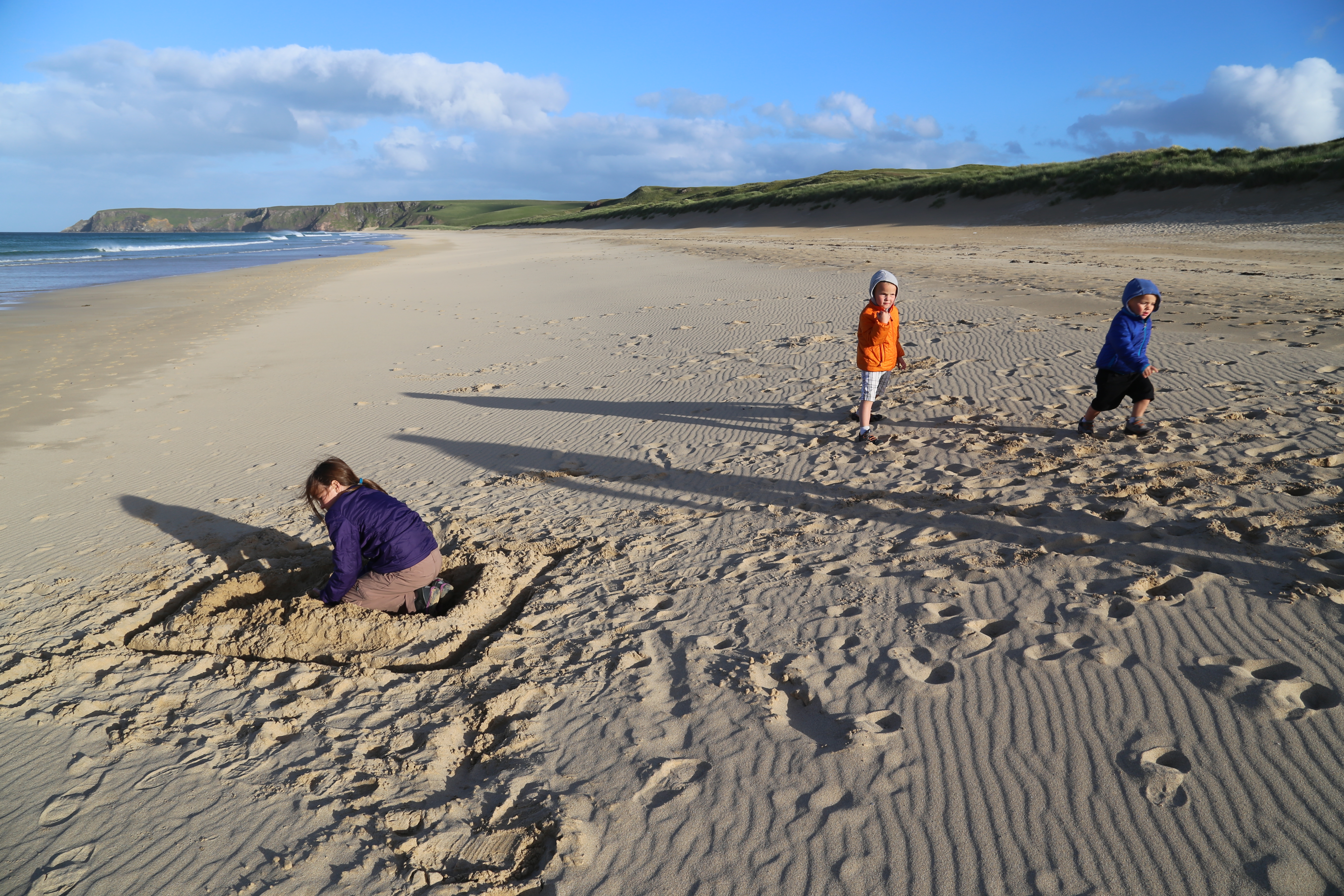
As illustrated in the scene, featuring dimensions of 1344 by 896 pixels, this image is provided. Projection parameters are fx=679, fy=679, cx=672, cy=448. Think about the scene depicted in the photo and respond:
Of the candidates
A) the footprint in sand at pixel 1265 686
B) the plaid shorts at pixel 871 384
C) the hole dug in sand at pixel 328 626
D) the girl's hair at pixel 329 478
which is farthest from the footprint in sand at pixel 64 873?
the plaid shorts at pixel 871 384

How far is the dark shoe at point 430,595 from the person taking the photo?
4.02 meters

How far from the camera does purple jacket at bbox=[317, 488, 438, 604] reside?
12.4ft

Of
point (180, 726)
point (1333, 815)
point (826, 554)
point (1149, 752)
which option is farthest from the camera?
point (826, 554)

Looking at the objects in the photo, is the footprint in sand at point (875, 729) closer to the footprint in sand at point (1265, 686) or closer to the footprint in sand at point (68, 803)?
the footprint in sand at point (1265, 686)

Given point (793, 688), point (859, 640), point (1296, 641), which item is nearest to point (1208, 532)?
point (1296, 641)

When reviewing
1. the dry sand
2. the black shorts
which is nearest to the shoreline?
the dry sand

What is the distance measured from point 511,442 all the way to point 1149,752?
225 inches

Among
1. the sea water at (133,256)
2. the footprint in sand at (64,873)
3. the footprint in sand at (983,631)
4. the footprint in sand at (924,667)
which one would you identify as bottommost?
the footprint in sand at (64,873)

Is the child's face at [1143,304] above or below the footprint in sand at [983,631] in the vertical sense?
above

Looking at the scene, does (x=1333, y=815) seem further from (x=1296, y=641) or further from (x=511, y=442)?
(x=511, y=442)

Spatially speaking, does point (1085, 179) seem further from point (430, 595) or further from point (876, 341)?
point (430, 595)

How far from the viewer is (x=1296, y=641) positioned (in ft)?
9.77

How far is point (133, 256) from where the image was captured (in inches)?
1708

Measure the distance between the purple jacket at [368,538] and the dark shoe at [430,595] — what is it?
0.20m
